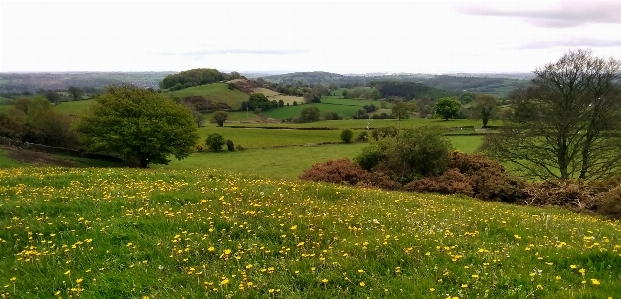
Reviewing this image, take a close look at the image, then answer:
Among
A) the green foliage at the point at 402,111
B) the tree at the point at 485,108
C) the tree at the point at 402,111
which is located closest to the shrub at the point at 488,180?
the tree at the point at 485,108

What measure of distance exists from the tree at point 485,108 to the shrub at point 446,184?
7568 cm

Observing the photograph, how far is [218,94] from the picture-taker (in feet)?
591

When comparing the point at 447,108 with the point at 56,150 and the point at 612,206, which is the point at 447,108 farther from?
the point at 612,206

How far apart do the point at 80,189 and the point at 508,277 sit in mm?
11810

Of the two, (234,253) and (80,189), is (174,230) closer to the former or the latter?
(234,253)

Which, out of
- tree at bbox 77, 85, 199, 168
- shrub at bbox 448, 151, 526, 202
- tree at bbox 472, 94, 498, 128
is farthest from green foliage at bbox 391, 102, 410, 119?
shrub at bbox 448, 151, 526, 202

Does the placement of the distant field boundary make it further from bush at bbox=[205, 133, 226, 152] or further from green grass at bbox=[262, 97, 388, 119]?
green grass at bbox=[262, 97, 388, 119]

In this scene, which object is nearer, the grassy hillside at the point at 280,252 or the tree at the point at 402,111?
the grassy hillside at the point at 280,252

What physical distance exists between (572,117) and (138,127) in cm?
4604

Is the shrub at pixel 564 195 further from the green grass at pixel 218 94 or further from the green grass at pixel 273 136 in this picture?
the green grass at pixel 218 94

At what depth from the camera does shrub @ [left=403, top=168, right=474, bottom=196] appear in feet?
88.6

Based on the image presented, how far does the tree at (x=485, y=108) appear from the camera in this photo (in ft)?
320

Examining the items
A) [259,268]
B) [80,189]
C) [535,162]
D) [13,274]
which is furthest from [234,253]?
[535,162]

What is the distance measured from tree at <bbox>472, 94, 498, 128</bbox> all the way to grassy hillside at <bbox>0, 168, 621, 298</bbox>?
95503 mm
